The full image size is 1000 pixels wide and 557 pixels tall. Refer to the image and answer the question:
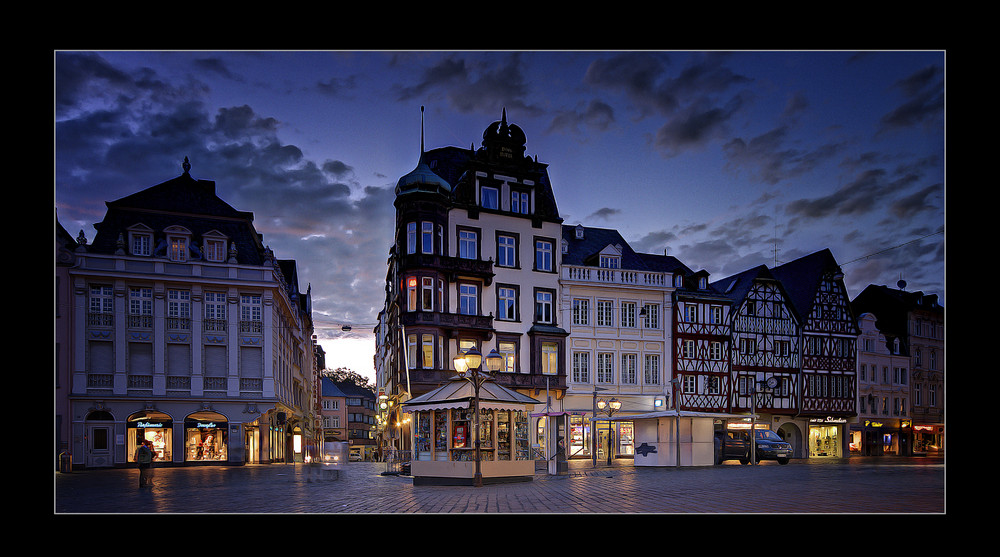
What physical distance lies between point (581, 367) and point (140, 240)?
1836 cm

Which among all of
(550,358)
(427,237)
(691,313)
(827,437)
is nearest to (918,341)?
(691,313)

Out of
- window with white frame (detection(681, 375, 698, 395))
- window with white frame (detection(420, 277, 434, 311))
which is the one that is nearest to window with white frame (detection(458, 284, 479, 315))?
window with white frame (detection(420, 277, 434, 311))

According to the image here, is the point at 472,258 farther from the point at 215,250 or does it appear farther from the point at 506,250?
the point at 215,250

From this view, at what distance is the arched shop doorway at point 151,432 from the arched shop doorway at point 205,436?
1.00 ft

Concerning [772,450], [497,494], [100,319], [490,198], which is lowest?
[772,450]

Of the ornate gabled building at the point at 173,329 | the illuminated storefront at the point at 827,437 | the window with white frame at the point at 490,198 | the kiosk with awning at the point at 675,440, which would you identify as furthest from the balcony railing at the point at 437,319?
the illuminated storefront at the point at 827,437

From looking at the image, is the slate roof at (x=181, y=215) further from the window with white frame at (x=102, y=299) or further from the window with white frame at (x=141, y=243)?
the window with white frame at (x=102, y=299)

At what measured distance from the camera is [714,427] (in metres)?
23.2

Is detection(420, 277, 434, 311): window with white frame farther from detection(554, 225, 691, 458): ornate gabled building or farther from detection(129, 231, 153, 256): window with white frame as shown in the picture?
detection(129, 231, 153, 256): window with white frame

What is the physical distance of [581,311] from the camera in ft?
97.4
